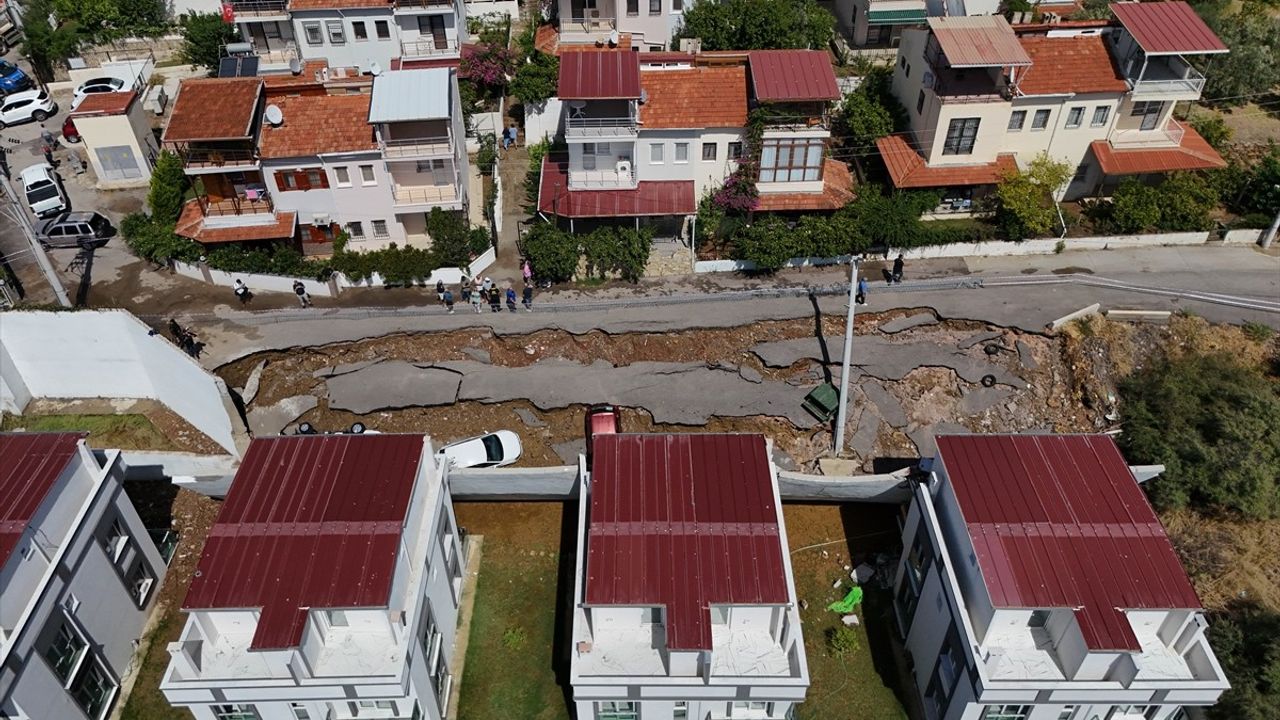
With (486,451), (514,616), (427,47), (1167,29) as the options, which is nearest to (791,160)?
(1167,29)

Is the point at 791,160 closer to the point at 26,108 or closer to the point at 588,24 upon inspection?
the point at 588,24

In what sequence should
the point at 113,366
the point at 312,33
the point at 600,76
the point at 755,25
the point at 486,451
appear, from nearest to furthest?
1. the point at 486,451
2. the point at 113,366
3. the point at 600,76
4. the point at 755,25
5. the point at 312,33

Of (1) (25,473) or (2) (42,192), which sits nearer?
(1) (25,473)

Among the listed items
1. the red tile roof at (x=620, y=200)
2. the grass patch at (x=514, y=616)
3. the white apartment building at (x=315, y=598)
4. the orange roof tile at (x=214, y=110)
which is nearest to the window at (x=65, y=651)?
the white apartment building at (x=315, y=598)

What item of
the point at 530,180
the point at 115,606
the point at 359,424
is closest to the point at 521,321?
the point at 359,424

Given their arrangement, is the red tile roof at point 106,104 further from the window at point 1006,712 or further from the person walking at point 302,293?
the window at point 1006,712

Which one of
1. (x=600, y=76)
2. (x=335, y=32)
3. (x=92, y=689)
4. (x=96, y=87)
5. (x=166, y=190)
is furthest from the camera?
(x=96, y=87)

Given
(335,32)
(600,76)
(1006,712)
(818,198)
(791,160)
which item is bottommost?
(1006,712)
